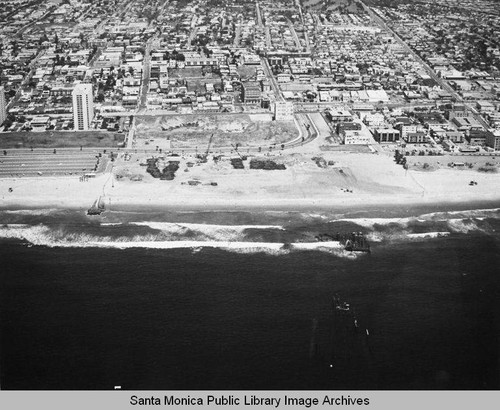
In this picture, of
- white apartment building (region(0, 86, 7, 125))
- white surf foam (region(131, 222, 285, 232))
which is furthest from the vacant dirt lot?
white surf foam (region(131, 222, 285, 232))

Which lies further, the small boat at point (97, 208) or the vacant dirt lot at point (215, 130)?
the vacant dirt lot at point (215, 130)

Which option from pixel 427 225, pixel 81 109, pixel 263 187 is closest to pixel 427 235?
pixel 427 225

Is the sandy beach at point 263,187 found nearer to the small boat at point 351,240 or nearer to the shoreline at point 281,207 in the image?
the shoreline at point 281,207

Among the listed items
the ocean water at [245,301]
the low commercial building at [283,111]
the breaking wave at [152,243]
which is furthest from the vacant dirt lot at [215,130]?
the breaking wave at [152,243]

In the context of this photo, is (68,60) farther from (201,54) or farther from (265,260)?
(265,260)

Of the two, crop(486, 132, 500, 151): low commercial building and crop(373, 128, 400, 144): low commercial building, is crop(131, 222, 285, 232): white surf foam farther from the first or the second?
crop(486, 132, 500, 151): low commercial building
